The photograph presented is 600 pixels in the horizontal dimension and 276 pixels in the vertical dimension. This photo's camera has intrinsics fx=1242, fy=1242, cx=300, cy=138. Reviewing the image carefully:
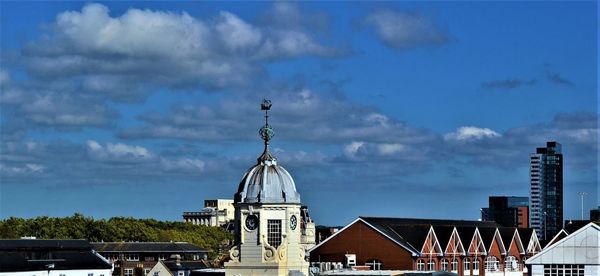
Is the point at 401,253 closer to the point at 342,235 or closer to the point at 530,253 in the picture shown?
the point at 342,235

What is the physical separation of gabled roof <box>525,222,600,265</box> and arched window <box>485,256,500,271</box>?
2087 inches

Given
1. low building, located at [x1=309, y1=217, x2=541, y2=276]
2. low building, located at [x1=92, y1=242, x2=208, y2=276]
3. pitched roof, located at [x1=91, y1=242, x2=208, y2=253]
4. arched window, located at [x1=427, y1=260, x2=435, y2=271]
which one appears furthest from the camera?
pitched roof, located at [x1=91, y1=242, x2=208, y2=253]

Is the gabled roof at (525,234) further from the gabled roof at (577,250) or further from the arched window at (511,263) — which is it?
the gabled roof at (577,250)

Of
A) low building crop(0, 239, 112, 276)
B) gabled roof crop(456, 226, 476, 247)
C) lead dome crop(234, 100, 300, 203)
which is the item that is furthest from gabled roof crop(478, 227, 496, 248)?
lead dome crop(234, 100, 300, 203)

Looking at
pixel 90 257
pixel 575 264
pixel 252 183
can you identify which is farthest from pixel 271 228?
pixel 90 257

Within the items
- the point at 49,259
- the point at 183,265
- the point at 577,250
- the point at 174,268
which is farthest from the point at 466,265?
the point at 577,250

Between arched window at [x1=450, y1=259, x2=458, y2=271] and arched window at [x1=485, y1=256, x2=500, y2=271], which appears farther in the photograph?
arched window at [x1=485, y1=256, x2=500, y2=271]

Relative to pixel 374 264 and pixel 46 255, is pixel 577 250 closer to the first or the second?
pixel 374 264

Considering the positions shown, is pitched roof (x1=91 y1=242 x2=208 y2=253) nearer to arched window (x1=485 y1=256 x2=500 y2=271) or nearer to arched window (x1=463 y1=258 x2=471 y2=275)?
arched window (x1=485 y1=256 x2=500 y2=271)

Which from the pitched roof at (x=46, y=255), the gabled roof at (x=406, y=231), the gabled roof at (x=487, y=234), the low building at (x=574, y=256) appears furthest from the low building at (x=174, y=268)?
the low building at (x=574, y=256)

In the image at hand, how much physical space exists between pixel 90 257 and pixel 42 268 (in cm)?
1001

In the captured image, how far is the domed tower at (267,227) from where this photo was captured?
175 feet

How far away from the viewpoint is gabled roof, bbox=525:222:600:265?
7250 cm

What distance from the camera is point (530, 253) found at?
137 m
